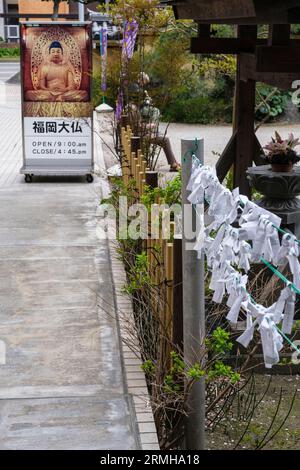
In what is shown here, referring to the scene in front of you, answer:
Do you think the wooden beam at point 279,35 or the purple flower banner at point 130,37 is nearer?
the wooden beam at point 279,35

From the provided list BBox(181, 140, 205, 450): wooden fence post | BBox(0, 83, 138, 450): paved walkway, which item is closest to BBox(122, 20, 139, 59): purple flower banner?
BBox(0, 83, 138, 450): paved walkway

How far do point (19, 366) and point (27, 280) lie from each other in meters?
1.78

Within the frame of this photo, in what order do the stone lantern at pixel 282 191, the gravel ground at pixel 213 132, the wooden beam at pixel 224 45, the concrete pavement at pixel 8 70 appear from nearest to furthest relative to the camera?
the stone lantern at pixel 282 191 → the wooden beam at pixel 224 45 → the gravel ground at pixel 213 132 → the concrete pavement at pixel 8 70

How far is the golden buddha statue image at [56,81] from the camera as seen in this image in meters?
11.3

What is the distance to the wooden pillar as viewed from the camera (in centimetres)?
793

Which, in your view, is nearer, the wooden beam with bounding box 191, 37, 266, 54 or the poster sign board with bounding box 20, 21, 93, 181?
the wooden beam with bounding box 191, 37, 266, 54

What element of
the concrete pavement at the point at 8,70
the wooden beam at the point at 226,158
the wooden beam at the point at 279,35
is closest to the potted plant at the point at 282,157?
the wooden beam at the point at 279,35

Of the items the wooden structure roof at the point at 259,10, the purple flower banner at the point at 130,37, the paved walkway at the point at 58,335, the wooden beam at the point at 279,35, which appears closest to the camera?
the paved walkway at the point at 58,335

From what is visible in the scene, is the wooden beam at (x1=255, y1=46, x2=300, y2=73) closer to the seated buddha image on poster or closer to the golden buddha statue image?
the seated buddha image on poster

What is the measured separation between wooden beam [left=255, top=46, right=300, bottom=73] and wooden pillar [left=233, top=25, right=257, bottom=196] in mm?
2059

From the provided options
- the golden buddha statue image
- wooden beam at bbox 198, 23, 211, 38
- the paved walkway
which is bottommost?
the paved walkway

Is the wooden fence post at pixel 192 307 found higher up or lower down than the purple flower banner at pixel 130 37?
lower down

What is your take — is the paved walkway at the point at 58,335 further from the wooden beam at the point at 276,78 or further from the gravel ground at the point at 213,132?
the gravel ground at the point at 213,132

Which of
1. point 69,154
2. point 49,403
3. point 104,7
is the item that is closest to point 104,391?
point 49,403
